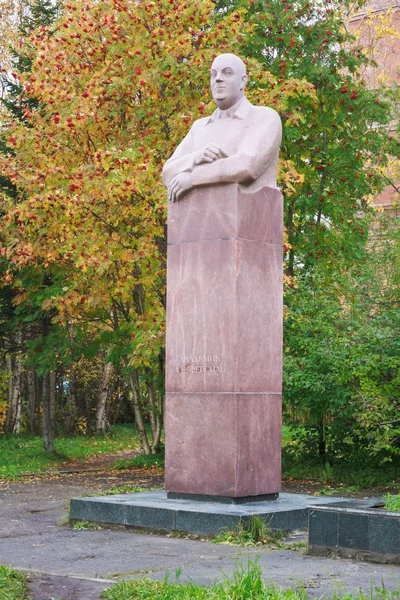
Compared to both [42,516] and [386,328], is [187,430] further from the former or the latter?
[386,328]

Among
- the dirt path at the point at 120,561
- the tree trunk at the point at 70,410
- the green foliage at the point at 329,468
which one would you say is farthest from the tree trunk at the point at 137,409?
the tree trunk at the point at 70,410

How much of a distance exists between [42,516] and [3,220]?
8.44 m

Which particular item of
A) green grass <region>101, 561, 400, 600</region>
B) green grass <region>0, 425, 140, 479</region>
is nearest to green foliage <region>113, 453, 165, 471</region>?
green grass <region>0, 425, 140, 479</region>

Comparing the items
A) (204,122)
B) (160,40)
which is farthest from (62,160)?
(204,122)

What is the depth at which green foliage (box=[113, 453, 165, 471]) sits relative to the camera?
19.1 m

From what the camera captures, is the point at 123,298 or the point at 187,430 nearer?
the point at 187,430

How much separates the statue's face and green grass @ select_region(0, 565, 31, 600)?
17.5ft

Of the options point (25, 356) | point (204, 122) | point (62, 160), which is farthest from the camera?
point (25, 356)

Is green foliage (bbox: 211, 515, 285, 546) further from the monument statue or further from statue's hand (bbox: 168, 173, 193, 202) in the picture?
statue's hand (bbox: 168, 173, 193, 202)

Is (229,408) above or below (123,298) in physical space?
below

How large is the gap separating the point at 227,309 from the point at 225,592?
14.5 feet

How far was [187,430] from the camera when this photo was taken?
33.3 ft

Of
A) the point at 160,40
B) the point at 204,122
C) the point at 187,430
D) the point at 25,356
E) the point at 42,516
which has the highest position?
the point at 160,40

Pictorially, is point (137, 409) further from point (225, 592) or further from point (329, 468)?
point (225, 592)
